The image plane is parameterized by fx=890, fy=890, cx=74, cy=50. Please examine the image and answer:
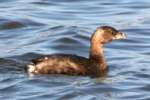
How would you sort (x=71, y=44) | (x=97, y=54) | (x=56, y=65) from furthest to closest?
(x=71, y=44), (x=97, y=54), (x=56, y=65)

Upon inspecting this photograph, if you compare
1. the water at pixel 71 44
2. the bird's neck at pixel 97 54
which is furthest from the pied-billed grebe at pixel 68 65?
the water at pixel 71 44

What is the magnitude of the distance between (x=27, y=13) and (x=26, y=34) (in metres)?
2.53

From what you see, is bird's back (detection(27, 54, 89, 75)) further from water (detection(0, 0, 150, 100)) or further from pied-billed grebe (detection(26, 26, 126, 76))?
water (detection(0, 0, 150, 100))

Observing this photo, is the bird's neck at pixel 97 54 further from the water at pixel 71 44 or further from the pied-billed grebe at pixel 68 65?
the water at pixel 71 44

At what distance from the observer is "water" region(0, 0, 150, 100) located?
1612 centimetres

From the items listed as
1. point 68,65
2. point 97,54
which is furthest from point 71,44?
point 68,65

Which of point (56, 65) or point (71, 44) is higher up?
point (71, 44)

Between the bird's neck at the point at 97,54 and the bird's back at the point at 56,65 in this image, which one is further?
the bird's neck at the point at 97,54

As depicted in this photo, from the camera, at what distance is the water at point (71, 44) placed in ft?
52.9

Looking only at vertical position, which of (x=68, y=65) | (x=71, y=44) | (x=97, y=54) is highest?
(x=71, y=44)

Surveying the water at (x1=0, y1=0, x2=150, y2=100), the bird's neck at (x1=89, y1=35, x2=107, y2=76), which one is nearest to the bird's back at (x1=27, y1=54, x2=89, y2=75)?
the water at (x1=0, y1=0, x2=150, y2=100)

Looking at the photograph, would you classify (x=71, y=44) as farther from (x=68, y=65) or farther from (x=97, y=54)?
(x=68, y=65)

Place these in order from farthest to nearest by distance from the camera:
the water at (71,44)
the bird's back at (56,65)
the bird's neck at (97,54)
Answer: the bird's neck at (97,54)
the bird's back at (56,65)
the water at (71,44)

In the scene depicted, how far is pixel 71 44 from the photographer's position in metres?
20.4
